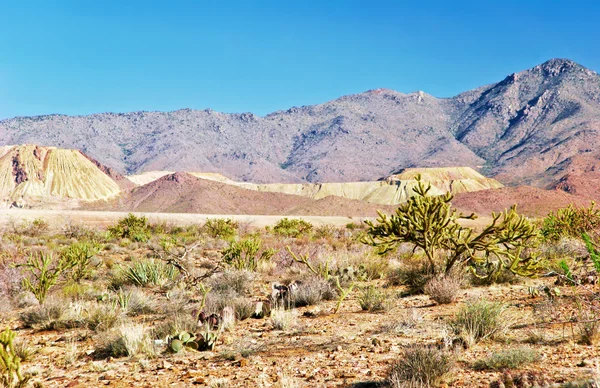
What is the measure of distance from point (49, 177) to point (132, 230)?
92.9m

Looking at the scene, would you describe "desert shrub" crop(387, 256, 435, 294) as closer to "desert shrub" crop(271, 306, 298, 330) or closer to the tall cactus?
"desert shrub" crop(271, 306, 298, 330)

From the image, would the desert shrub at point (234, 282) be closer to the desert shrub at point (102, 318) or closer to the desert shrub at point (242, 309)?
the desert shrub at point (242, 309)

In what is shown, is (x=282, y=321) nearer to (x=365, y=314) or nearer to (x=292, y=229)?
(x=365, y=314)

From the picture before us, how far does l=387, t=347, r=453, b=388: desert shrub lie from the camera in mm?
4477

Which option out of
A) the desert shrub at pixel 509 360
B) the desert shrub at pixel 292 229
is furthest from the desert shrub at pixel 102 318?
the desert shrub at pixel 292 229

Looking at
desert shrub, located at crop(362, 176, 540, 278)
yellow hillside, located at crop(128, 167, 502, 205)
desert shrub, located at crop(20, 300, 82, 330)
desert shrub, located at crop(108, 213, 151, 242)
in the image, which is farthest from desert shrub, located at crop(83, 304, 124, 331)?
yellow hillside, located at crop(128, 167, 502, 205)

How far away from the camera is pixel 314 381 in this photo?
5.01 meters

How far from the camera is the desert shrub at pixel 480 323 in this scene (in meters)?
6.09

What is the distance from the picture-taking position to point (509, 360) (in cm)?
496

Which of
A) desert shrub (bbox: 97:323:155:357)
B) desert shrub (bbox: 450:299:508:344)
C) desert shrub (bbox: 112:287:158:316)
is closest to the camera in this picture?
desert shrub (bbox: 450:299:508:344)

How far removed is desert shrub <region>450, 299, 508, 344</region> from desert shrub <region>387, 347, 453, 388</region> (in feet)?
4.46

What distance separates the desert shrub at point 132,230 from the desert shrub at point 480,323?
22.0m

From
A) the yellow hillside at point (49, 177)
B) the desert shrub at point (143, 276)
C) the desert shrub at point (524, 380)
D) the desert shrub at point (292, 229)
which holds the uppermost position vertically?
the yellow hillside at point (49, 177)

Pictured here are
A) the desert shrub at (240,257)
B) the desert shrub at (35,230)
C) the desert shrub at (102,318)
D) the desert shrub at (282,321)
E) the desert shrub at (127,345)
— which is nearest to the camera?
the desert shrub at (127,345)
